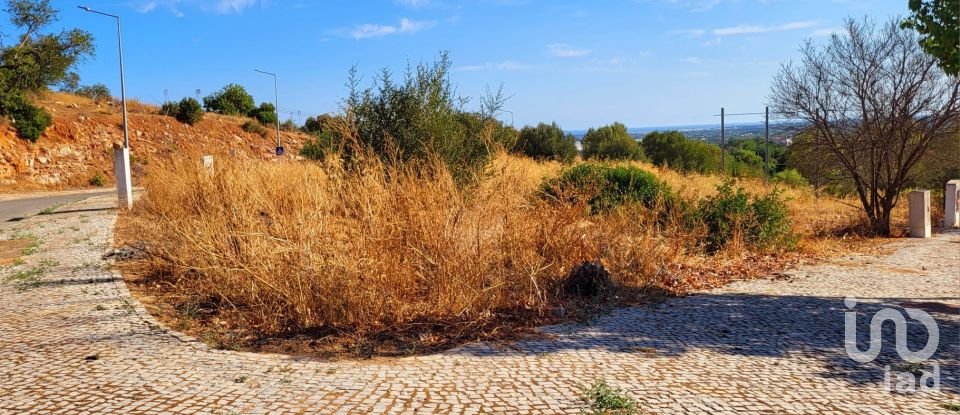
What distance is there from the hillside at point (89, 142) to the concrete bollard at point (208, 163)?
52.9 feet

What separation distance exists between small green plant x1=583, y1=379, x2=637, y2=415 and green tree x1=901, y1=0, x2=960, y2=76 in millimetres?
5006

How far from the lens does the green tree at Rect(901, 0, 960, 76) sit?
20.0 ft

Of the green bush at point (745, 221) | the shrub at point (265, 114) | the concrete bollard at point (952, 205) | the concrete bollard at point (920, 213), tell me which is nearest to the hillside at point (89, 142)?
the shrub at point (265, 114)

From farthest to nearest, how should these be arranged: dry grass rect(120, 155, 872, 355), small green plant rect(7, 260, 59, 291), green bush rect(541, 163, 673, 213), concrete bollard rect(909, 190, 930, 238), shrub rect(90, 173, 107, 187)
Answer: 1. shrub rect(90, 173, 107, 187)
2. concrete bollard rect(909, 190, 930, 238)
3. green bush rect(541, 163, 673, 213)
4. small green plant rect(7, 260, 59, 291)
5. dry grass rect(120, 155, 872, 355)

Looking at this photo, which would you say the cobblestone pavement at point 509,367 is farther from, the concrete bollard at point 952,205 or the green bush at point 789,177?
the green bush at point 789,177

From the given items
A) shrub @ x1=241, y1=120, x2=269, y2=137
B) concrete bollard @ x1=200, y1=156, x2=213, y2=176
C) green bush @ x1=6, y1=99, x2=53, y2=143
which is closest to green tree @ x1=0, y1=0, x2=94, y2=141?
green bush @ x1=6, y1=99, x2=53, y2=143

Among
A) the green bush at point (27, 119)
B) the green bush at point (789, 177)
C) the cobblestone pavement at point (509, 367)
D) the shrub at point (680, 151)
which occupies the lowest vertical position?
the cobblestone pavement at point (509, 367)

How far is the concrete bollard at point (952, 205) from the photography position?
14.3 m

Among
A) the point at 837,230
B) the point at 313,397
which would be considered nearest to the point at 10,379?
the point at 313,397

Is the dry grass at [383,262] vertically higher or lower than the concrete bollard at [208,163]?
lower

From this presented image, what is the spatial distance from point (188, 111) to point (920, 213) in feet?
125

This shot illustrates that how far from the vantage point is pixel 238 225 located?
6785 mm

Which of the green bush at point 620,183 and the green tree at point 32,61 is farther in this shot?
the green tree at point 32,61

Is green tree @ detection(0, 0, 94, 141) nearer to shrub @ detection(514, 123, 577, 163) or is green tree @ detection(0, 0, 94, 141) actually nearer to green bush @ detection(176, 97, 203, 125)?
green bush @ detection(176, 97, 203, 125)
